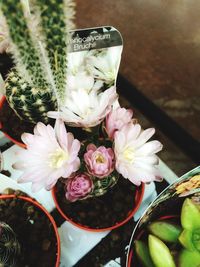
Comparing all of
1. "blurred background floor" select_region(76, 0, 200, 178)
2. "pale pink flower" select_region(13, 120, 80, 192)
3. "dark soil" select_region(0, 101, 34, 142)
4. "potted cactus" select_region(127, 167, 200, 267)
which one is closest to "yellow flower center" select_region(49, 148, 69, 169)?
"pale pink flower" select_region(13, 120, 80, 192)

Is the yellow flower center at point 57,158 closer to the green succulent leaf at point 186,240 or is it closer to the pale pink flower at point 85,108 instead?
the pale pink flower at point 85,108

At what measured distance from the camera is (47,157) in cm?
46

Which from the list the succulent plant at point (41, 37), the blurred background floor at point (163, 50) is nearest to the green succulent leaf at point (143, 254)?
the succulent plant at point (41, 37)

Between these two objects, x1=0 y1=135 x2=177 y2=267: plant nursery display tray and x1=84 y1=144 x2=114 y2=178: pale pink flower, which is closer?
x1=84 y1=144 x2=114 y2=178: pale pink flower

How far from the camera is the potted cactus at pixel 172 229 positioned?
17.8 inches

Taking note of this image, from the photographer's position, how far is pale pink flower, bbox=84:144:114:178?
0.45 meters

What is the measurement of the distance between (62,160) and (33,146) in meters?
0.04

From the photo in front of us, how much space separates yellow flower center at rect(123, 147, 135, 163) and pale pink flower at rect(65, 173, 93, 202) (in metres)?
0.07

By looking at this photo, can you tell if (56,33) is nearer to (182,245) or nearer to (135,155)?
(135,155)

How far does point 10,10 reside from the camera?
0.33 metres

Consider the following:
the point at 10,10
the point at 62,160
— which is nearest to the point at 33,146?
the point at 62,160

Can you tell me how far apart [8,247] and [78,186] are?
140mm

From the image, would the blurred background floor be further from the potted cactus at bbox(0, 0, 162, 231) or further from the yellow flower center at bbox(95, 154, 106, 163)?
the yellow flower center at bbox(95, 154, 106, 163)

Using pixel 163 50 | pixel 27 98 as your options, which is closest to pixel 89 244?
pixel 27 98
